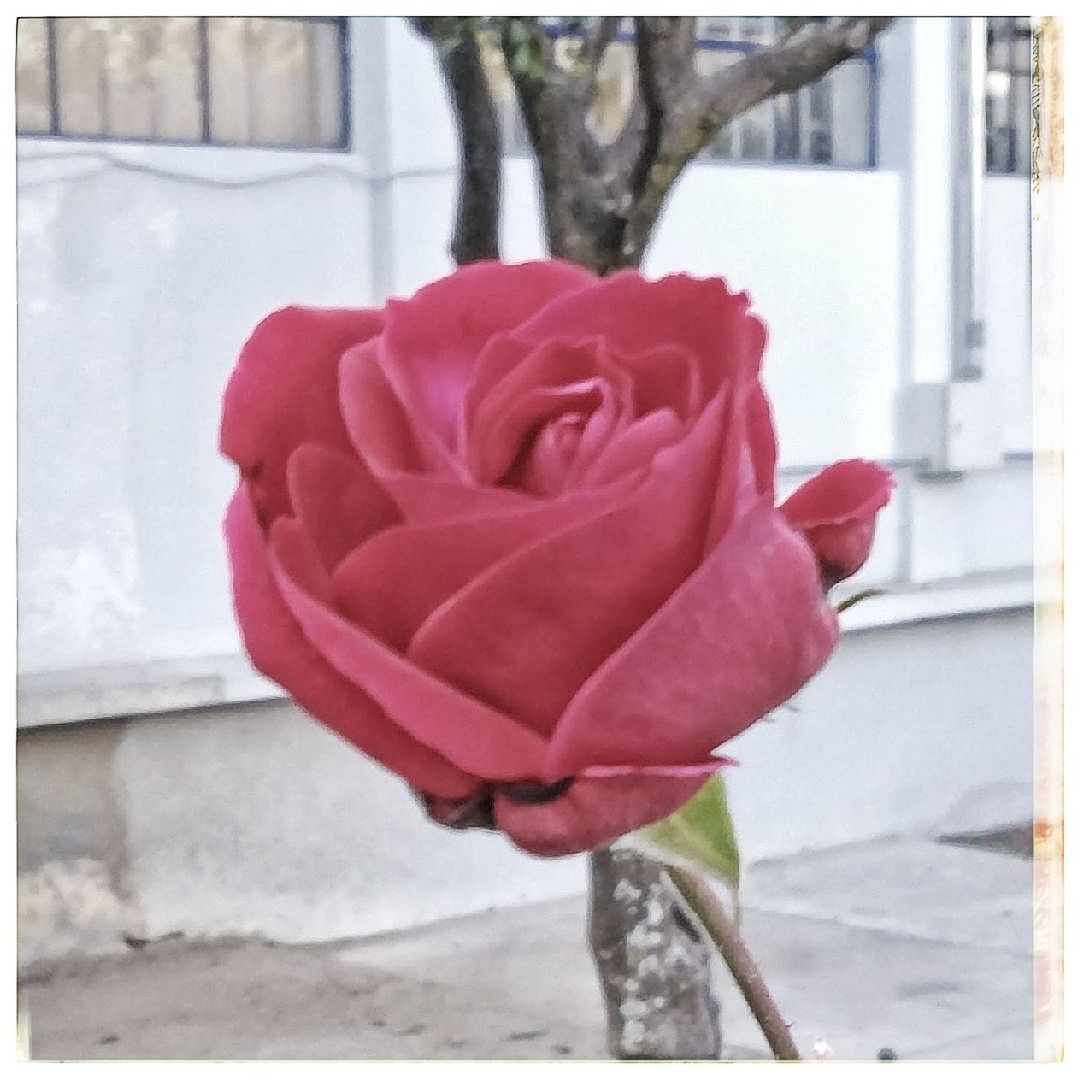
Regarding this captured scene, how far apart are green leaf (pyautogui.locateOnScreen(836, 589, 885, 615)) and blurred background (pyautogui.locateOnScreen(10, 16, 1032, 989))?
2cm

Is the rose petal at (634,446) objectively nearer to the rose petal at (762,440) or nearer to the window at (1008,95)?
the rose petal at (762,440)

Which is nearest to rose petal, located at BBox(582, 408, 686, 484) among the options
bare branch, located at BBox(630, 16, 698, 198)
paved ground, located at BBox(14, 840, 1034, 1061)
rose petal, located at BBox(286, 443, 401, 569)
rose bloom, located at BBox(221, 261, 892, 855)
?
rose bloom, located at BBox(221, 261, 892, 855)

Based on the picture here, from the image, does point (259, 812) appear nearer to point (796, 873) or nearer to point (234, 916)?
point (234, 916)

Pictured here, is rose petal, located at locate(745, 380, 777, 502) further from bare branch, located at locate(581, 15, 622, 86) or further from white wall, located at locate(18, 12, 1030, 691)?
bare branch, located at locate(581, 15, 622, 86)

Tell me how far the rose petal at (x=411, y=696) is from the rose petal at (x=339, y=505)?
0.04 feet

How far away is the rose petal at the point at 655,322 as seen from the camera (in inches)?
35.7

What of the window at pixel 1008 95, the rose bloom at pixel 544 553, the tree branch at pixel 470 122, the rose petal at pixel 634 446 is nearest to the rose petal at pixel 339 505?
the rose bloom at pixel 544 553

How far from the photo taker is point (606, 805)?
0.88m

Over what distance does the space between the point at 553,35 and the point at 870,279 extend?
0.29 metres

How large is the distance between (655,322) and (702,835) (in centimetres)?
32

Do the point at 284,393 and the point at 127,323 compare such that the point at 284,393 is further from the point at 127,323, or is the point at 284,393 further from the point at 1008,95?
the point at 1008,95

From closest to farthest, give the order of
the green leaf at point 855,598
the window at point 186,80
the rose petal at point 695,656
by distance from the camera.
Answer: the rose petal at point 695,656, the green leaf at point 855,598, the window at point 186,80

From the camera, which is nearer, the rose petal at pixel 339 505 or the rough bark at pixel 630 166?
the rose petal at pixel 339 505

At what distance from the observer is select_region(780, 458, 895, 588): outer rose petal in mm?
911
